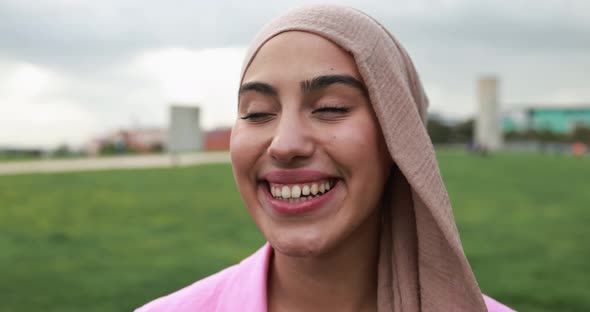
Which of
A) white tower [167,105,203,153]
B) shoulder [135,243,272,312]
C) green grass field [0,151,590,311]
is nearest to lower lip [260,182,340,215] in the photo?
shoulder [135,243,272,312]

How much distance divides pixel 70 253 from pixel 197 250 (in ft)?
4.51

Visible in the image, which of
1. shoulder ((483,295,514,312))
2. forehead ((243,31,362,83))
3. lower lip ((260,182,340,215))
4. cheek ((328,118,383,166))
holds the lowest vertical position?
shoulder ((483,295,514,312))

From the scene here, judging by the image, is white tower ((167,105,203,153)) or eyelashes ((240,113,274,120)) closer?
eyelashes ((240,113,274,120))

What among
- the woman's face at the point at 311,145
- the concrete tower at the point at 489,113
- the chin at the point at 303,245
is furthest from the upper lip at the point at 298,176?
the concrete tower at the point at 489,113

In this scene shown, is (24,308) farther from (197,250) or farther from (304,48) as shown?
(304,48)

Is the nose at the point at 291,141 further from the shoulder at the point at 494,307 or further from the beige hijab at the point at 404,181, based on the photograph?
the shoulder at the point at 494,307

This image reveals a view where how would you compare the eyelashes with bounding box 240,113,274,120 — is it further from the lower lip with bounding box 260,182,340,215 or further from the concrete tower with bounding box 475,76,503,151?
the concrete tower with bounding box 475,76,503,151

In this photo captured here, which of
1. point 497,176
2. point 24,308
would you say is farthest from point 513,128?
point 24,308

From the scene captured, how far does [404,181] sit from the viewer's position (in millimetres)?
1582

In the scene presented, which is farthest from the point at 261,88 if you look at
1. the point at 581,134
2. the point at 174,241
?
the point at 581,134

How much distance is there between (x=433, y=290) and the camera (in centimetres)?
146

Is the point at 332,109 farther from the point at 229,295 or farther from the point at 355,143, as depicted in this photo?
the point at 229,295

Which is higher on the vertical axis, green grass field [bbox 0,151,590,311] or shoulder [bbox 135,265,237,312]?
shoulder [bbox 135,265,237,312]

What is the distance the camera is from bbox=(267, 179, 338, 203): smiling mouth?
1351mm
